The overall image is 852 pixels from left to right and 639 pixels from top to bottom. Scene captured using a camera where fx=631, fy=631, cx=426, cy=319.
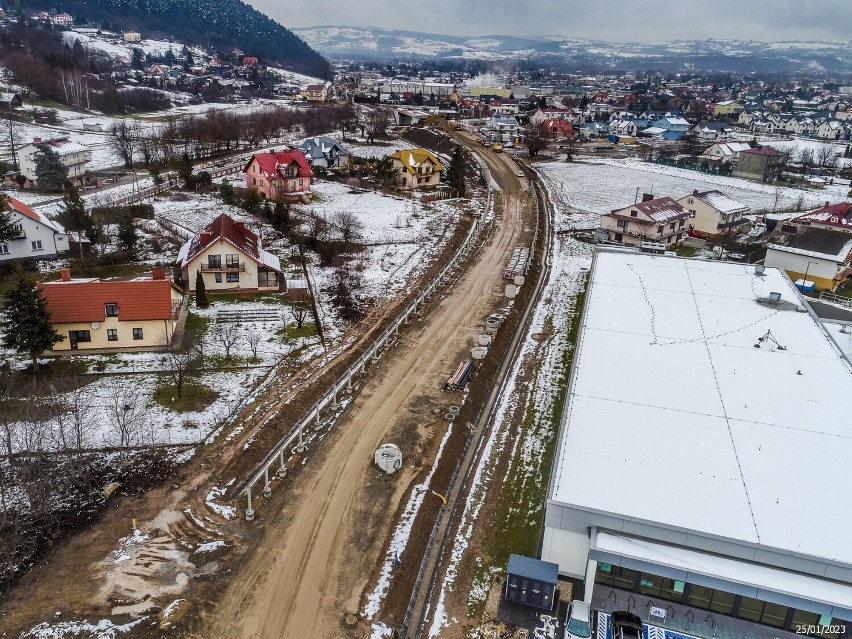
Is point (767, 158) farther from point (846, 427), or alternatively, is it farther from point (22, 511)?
point (22, 511)

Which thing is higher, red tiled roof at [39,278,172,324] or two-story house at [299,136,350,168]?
two-story house at [299,136,350,168]

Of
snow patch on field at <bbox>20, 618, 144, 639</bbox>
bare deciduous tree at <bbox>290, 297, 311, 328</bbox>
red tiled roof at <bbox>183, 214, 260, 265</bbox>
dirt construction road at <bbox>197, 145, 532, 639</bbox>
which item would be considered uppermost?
red tiled roof at <bbox>183, 214, 260, 265</bbox>

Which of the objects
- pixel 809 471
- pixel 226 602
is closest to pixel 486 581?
pixel 226 602

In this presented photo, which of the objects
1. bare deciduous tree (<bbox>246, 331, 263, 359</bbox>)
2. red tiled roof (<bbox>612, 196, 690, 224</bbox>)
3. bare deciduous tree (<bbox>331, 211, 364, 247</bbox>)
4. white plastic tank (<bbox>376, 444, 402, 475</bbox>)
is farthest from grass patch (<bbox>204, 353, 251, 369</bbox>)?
red tiled roof (<bbox>612, 196, 690, 224</bbox>)

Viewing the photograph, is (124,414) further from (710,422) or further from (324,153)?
(324,153)

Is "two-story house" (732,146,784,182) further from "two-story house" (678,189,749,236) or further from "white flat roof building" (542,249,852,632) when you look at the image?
"white flat roof building" (542,249,852,632)

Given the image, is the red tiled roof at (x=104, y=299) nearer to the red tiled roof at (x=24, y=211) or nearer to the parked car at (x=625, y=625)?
the red tiled roof at (x=24, y=211)

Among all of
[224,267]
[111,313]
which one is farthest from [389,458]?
[224,267]
